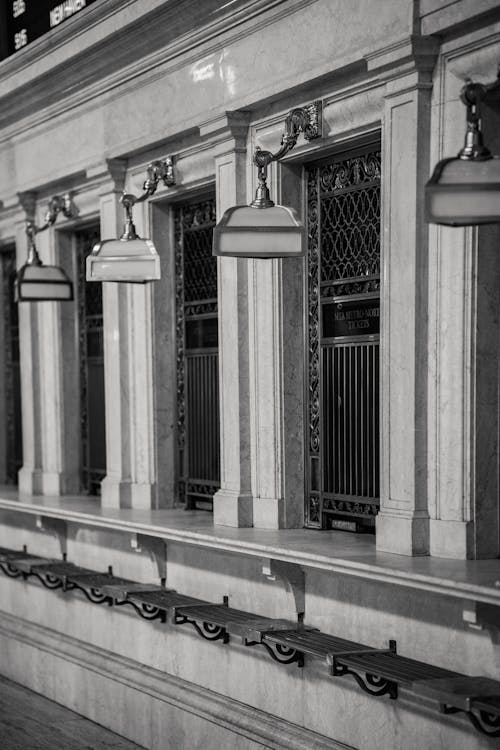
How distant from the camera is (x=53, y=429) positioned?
10953 millimetres

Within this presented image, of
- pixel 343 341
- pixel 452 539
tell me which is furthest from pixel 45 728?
pixel 452 539

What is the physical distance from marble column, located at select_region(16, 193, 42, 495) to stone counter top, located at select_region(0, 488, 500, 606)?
0.91 meters

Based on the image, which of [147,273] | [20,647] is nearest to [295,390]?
[147,273]

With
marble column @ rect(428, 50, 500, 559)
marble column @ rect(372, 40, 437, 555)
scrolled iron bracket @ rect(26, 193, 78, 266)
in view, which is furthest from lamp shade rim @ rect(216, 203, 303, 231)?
scrolled iron bracket @ rect(26, 193, 78, 266)

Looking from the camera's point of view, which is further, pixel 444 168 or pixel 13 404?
pixel 13 404

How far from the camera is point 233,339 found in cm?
805

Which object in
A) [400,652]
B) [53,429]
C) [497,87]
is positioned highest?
[497,87]

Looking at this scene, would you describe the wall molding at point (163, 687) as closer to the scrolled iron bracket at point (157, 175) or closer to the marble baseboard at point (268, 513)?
the marble baseboard at point (268, 513)

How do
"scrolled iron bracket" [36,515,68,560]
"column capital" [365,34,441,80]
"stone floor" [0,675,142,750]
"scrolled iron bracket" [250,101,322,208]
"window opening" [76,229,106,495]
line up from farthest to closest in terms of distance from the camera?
"window opening" [76,229,106,495], "scrolled iron bracket" [36,515,68,560], "stone floor" [0,675,142,750], "scrolled iron bracket" [250,101,322,208], "column capital" [365,34,441,80]

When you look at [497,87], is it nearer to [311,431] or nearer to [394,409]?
[394,409]

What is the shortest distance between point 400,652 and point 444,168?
2645mm

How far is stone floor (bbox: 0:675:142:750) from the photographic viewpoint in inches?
344

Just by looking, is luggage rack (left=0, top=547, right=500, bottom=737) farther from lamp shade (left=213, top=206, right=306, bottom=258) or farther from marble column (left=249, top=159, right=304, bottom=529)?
lamp shade (left=213, top=206, right=306, bottom=258)

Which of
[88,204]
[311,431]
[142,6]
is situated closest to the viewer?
[311,431]
